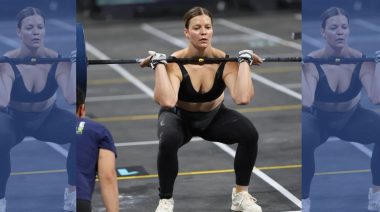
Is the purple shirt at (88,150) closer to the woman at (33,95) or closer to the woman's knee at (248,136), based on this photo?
the woman at (33,95)

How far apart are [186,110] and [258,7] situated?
15.5m

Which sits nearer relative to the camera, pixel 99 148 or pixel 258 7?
pixel 99 148

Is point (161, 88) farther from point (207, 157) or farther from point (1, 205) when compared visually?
point (207, 157)

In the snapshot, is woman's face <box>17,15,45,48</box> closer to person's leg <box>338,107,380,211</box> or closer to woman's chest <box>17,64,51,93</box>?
woman's chest <box>17,64,51,93</box>

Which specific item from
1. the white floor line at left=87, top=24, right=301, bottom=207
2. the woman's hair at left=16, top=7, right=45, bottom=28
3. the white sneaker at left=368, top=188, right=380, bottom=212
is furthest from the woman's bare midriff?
the woman's hair at left=16, top=7, right=45, bottom=28

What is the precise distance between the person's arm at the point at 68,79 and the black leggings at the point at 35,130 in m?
0.11

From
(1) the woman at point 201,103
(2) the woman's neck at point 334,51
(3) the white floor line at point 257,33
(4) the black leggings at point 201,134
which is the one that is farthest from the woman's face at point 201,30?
(3) the white floor line at point 257,33

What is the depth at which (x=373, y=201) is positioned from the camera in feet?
24.9

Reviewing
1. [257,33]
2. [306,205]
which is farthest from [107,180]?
[257,33]

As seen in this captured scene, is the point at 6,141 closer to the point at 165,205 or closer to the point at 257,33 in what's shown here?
the point at 165,205

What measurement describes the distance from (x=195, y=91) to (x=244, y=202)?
1.08 meters

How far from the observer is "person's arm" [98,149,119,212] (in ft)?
24.0

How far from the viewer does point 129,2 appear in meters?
23.0

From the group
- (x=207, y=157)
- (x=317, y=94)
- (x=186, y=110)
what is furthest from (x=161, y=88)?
(x=207, y=157)
